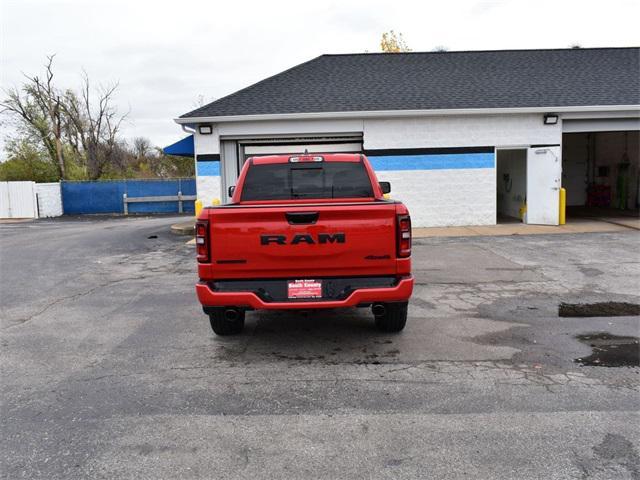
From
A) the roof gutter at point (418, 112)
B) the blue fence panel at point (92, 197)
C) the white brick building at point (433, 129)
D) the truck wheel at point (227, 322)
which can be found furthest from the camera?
the blue fence panel at point (92, 197)

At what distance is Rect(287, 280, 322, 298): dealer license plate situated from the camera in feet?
16.4

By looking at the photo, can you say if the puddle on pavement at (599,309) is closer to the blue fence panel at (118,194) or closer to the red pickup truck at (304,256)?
the red pickup truck at (304,256)

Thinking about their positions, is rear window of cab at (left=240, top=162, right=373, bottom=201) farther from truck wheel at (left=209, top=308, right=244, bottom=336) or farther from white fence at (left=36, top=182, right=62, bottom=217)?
white fence at (left=36, top=182, right=62, bottom=217)

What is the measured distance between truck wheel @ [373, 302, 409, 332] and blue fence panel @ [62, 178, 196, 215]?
24210 millimetres

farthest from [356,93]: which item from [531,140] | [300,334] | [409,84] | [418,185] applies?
[300,334]

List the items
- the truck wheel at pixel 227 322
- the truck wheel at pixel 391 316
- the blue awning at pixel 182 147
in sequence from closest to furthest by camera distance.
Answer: the truck wheel at pixel 391 316
the truck wheel at pixel 227 322
the blue awning at pixel 182 147

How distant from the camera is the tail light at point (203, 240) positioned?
492 cm

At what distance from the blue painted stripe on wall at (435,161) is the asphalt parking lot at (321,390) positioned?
8.05m

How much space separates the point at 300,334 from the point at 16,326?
3760 mm

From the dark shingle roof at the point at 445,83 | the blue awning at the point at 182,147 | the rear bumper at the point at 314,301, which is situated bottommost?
the rear bumper at the point at 314,301

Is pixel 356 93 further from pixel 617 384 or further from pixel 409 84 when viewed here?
pixel 617 384

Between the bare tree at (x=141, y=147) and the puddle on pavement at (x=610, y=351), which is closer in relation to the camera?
the puddle on pavement at (x=610, y=351)

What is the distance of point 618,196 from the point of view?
71.6 feet

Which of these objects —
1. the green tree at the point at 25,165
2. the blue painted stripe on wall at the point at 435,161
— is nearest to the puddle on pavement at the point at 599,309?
the blue painted stripe on wall at the point at 435,161
